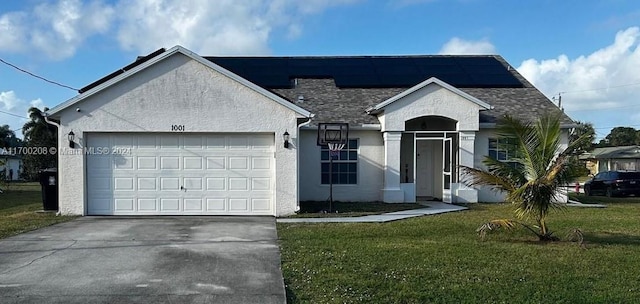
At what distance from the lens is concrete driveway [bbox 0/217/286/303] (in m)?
6.39

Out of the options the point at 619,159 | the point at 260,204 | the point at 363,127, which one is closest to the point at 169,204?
the point at 260,204

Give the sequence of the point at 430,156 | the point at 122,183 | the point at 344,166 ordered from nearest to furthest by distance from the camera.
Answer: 1. the point at 122,183
2. the point at 344,166
3. the point at 430,156

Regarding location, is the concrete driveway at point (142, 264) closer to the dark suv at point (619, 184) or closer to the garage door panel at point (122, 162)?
the garage door panel at point (122, 162)

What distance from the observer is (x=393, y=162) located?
695 inches

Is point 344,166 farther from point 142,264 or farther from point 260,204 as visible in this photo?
point 142,264

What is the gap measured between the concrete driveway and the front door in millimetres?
8709

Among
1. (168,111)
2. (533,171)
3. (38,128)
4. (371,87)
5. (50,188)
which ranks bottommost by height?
(50,188)

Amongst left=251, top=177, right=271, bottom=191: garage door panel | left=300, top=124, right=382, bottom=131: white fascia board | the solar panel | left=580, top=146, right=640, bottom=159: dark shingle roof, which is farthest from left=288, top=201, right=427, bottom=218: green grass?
left=580, top=146, right=640, bottom=159: dark shingle roof

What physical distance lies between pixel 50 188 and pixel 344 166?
923 centimetres

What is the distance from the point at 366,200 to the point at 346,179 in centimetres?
100

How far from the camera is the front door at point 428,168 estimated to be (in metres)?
19.4

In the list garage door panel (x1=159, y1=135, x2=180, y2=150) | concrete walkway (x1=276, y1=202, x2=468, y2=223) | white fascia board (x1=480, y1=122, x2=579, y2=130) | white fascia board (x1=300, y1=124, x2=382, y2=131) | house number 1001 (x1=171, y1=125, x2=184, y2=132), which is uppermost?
white fascia board (x1=480, y1=122, x2=579, y2=130)

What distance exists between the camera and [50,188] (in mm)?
15188

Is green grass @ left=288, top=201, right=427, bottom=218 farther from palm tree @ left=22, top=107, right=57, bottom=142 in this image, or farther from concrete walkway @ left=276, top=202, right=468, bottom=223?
palm tree @ left=22, top=107, right=57, bottom=142
